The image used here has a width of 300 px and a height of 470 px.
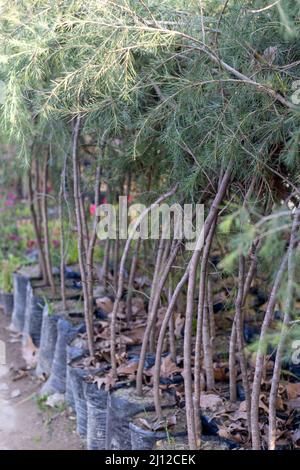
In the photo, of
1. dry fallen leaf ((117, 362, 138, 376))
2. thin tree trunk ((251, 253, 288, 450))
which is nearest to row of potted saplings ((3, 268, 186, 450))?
dry fallen leaf ((117, 362, 138, 376))

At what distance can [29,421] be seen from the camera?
13.9ft

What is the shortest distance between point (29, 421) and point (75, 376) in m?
0.59

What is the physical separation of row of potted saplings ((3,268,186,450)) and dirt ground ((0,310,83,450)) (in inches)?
3.7

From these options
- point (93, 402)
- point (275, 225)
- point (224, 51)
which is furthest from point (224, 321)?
point (275, 225)

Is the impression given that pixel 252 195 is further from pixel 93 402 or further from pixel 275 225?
pixel 93 402

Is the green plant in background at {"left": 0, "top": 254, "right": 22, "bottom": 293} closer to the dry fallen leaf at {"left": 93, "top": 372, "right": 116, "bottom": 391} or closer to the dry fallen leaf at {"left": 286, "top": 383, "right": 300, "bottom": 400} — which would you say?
the dry fallen leaf at {"left": 93, "top": 372, "right": 116, "bottom": 391}

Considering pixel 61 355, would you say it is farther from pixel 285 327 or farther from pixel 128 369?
pixel 285 327

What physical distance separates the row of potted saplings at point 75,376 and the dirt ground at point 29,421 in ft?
0.31

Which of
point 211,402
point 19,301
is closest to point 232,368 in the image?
point 211,402

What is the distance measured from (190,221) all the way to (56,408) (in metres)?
1.84

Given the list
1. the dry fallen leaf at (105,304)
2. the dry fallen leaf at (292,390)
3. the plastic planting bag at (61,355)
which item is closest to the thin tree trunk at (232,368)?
the dry fallen leaf at (292,390)

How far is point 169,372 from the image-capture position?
362cm

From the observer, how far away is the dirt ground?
3.93 meters

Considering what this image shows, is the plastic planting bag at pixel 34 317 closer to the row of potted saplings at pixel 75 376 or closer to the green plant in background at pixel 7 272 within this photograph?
the row of potted saplings at pixel 75 376
